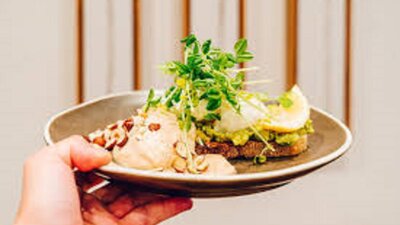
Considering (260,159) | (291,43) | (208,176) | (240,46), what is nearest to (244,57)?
(240,46)

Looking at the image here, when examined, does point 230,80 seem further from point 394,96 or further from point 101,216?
point 394,96

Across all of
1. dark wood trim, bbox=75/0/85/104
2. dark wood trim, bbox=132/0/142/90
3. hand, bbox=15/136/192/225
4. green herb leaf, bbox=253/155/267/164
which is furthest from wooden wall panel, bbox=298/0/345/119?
hand, bbox=15/136/192/225

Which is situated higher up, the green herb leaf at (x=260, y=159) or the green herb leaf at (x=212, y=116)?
the green herb leaf at (x=212, y=116)

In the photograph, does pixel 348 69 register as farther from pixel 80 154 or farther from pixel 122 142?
pixel 80 154

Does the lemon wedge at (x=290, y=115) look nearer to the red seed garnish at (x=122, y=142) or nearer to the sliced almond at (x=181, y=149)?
the sliced almond at (x=181, y=149)

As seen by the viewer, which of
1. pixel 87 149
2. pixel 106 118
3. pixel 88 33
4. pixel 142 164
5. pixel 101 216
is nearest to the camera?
pixel 87 149

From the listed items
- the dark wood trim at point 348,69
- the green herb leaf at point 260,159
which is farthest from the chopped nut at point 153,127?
the dark wood trim at point 348,69

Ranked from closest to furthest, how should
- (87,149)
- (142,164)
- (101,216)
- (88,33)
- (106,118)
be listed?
(87,149) < (142,164) < (101,216) < (106,118) < (88,33)

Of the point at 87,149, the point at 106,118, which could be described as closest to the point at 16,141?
the point at 106,118
